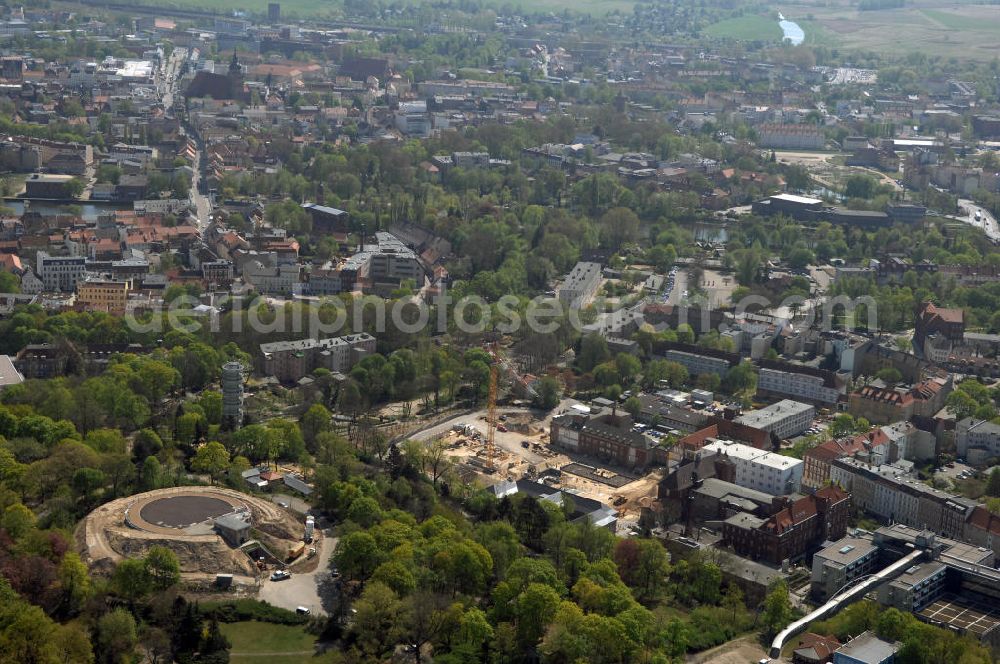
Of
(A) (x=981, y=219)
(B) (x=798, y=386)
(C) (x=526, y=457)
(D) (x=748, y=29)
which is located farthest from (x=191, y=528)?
(D) (x=748, y=29)

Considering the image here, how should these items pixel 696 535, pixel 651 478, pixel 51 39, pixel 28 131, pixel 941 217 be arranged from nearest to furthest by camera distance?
1. pixel 696 535
2. pixel 651 478
3. pixel 941 217
4. pixel 28 131
5. pixel 51 39

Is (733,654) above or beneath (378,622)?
beneath

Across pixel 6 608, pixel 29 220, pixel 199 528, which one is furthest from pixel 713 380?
pixel 29 220

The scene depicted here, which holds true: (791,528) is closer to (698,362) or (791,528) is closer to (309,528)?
(309,528)

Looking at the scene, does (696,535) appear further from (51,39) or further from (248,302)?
(51,39)

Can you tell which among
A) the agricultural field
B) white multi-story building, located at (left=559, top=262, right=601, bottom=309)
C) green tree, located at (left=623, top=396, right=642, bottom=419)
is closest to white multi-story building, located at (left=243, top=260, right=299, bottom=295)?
white multi-story building, located at (left=559, top=262, right=601, bottom=309)

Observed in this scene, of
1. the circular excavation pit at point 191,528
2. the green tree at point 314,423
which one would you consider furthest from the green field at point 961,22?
the circular excavation pit at point 191,528
